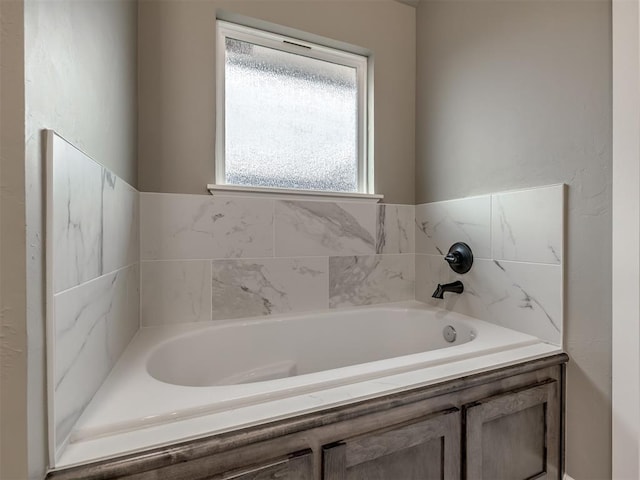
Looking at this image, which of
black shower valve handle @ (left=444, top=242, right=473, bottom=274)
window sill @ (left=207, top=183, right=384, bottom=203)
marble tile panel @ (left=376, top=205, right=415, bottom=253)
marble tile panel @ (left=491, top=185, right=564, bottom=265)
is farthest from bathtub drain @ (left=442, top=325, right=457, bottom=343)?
window sill @ (left=207, top=183, right=384, bottom=203)

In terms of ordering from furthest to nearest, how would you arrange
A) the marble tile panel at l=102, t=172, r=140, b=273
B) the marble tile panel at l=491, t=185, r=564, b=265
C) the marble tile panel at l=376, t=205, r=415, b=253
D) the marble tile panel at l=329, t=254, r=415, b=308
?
the marble tile panel at l=376, t=205, r=415, b=253, the marble tile panel at l=329, t=254, r=415, b=308, the marble tile panel at l=491, t=185, r=564, b=265, the marble tile panel at l=102, t=172, r=140, b=273

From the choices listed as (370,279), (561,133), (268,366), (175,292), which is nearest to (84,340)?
(175,292)

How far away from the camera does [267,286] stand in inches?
63.3

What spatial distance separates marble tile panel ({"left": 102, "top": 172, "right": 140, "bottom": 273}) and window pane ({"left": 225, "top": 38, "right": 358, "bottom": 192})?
523 millimetres

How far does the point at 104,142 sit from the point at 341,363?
1380mm

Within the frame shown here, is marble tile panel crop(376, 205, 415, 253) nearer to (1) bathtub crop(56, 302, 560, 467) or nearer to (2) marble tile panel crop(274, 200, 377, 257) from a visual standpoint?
(2) marble tile panel crop(274, 200, 377, 257)

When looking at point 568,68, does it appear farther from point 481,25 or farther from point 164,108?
point 164,108

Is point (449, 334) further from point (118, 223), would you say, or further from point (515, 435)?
point (118, 223)

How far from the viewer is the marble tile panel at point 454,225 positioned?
4.92ft

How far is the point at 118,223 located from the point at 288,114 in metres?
1.11

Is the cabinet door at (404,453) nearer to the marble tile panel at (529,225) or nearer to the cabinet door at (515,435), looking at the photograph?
the cabinet door at (515,435)

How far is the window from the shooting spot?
1.66m

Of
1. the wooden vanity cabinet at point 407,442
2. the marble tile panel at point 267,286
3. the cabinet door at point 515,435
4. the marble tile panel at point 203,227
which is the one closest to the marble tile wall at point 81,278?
the wooden vanity cabinet at point 407,442

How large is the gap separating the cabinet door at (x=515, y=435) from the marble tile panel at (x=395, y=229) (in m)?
0.99
